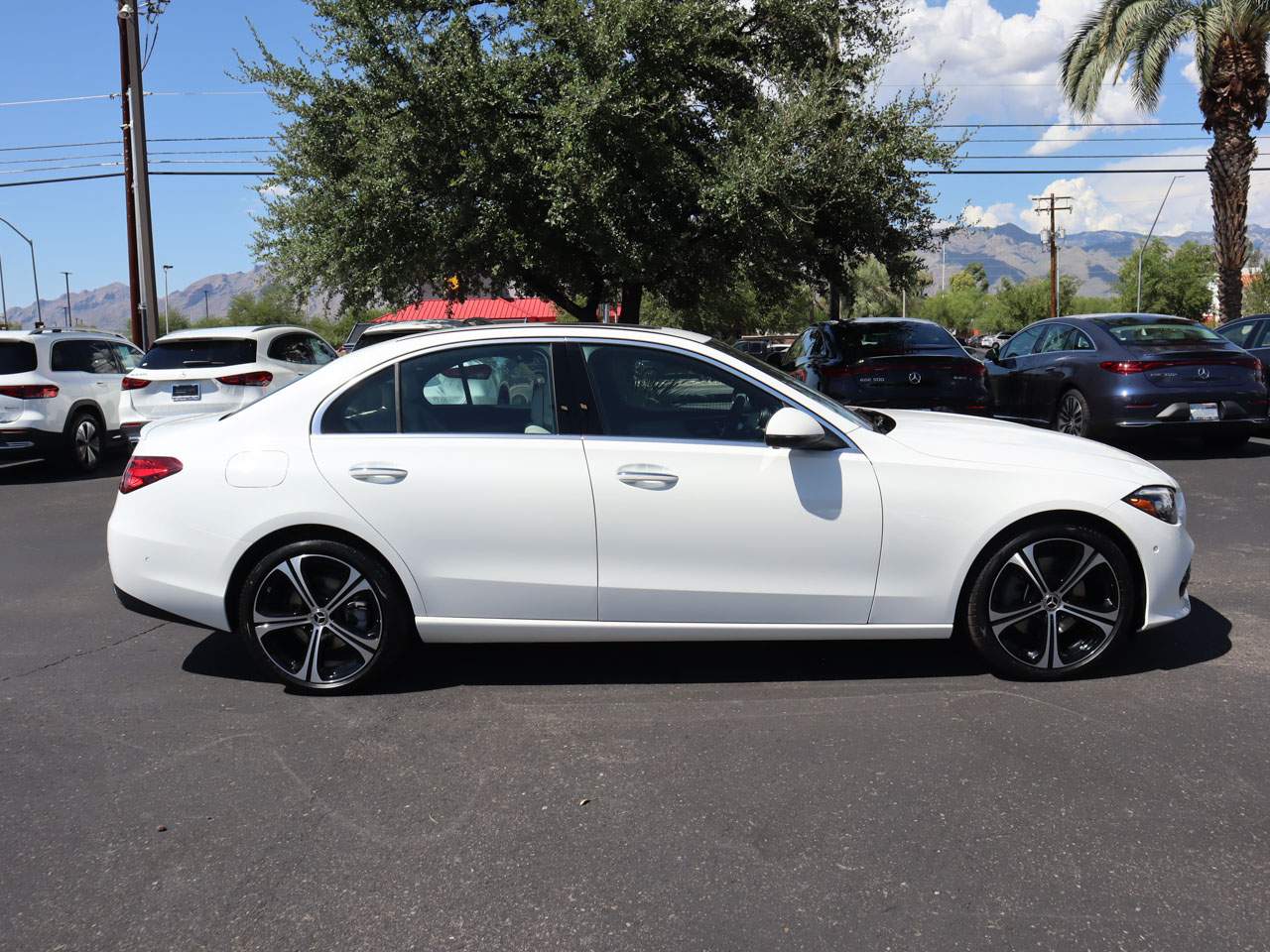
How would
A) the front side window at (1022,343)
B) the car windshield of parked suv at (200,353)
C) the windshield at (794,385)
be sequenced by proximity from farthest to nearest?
the front side window at (1022,343) < the car windshield of parked suv at (200,353) < the windshield at (794,385)

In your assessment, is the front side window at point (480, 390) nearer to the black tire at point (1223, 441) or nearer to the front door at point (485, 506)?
the front door at point (485, 506)

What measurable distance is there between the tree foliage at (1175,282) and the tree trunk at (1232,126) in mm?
70074

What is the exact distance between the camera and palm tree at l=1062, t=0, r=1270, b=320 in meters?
20.4

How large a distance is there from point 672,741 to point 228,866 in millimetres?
1593

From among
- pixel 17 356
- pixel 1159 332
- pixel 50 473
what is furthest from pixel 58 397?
pixel 1159 332

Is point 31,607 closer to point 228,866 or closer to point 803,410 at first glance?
point 228,866

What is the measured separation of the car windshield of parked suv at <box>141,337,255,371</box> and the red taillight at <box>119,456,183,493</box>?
6946 millimetres

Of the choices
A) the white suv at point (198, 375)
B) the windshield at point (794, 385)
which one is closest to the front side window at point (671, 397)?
the windshield at point (794, 385)

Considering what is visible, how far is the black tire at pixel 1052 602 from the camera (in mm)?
4410

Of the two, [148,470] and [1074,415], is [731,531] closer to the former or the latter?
[148,470]

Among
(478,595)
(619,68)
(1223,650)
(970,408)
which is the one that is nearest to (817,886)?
(478,595)

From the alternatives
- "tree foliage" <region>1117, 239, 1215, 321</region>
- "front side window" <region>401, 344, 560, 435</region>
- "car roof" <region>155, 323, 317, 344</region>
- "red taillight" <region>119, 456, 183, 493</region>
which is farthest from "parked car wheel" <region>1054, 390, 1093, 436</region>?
"tree foliage" <region>1117, 239, 1215, 321</region>

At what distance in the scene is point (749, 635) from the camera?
14.5 ft

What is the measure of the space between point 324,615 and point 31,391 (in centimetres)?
898
